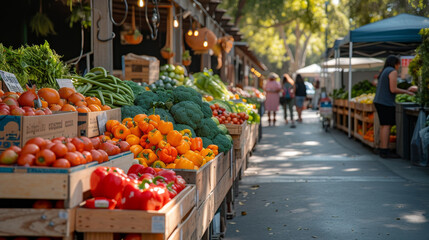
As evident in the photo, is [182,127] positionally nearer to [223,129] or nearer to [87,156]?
[223,129]

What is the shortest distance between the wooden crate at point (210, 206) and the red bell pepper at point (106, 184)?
3.50 feet

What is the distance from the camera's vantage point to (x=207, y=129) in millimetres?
6805

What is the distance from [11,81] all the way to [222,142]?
2454 millimetres

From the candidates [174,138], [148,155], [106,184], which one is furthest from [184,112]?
[106,184]

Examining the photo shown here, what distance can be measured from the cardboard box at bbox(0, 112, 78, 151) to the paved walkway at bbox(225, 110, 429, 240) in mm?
2707

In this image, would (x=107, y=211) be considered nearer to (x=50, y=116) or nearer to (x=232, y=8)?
(x=50, y=116)

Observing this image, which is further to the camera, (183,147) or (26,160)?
(183,147)

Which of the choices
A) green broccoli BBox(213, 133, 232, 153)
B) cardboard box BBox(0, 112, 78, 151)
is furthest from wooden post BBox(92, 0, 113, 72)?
cardboard box BBox(0, 112, 78, 151)

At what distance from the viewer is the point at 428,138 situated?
9867mm

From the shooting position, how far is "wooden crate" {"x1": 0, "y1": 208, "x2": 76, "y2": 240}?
3.19 m

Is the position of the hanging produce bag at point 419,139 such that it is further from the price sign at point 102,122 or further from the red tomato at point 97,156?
the red tomato at point 97,156

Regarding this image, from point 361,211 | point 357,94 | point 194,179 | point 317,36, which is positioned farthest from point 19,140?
point 317,36

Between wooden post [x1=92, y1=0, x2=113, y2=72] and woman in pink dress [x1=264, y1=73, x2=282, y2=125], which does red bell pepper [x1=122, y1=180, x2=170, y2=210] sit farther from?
woman in pink dress [x1=264, y1=73, x2=282, y2=125]

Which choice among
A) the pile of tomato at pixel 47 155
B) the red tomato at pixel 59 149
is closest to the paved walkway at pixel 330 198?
the pile of tomato at pixel 47 155
